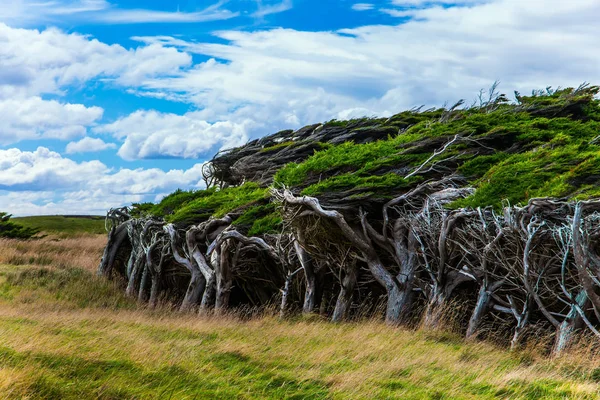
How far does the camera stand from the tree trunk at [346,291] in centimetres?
1705

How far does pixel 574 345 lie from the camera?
39.1ft

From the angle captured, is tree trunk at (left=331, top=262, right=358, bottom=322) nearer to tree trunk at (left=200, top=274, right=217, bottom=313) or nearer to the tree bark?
the tree bark

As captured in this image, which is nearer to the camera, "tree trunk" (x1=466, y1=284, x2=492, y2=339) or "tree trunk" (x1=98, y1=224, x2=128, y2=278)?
"tree trunk" (x1=466, y1=284, x2=492, y2=339)

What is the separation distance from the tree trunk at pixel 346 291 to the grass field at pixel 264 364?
1.06 metres

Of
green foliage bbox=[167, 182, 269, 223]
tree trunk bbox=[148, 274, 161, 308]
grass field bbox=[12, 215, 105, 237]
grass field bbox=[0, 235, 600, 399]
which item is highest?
green foliage bbox=[167, 182, 269, 223]

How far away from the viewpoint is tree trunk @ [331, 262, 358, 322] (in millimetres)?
17047

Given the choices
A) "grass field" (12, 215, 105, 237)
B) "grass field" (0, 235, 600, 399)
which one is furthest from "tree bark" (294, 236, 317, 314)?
"grass field" (12, 215, 105, 237)

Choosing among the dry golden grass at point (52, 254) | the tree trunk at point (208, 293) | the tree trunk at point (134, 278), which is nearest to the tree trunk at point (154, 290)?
the tree trunk at point (134, 278)

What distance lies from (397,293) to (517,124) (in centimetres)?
955

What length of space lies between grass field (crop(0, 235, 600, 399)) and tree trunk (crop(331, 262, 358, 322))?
1063mm

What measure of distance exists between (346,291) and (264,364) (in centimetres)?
687

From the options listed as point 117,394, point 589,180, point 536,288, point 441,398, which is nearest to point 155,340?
point 117,394

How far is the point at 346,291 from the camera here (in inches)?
677

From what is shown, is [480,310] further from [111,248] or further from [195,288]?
[111,248]
